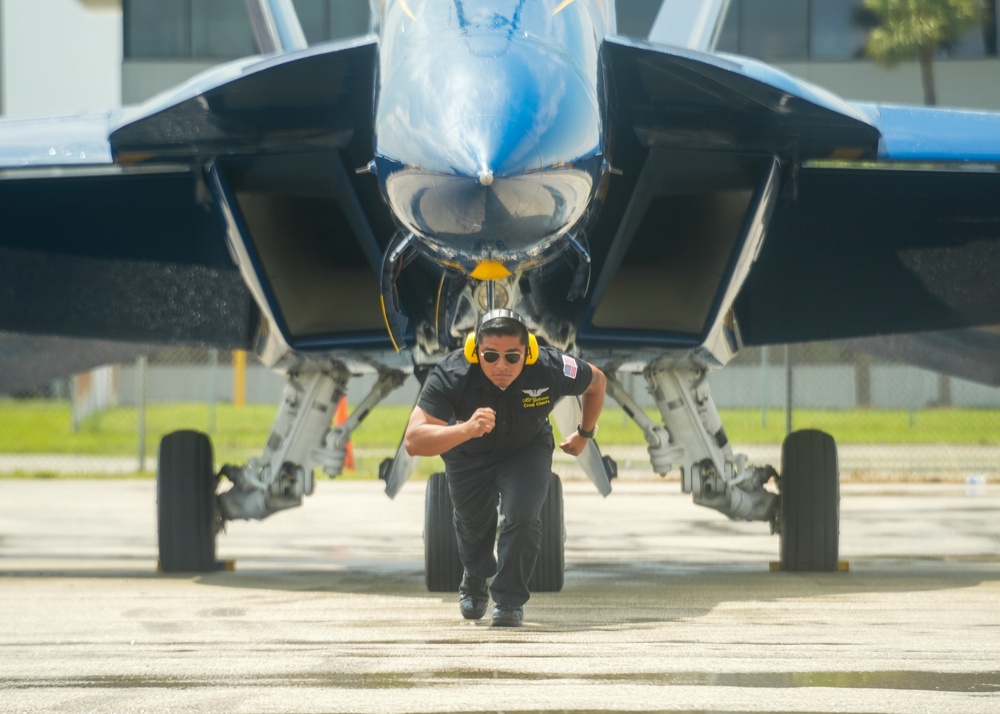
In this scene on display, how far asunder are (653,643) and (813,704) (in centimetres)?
127

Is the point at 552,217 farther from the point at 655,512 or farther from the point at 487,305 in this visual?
the point at 655,512

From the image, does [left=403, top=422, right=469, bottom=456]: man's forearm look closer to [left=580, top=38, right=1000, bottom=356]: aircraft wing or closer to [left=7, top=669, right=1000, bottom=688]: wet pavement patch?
[left=7, top=669, right=1000, bottom=688]: wet pavement patch

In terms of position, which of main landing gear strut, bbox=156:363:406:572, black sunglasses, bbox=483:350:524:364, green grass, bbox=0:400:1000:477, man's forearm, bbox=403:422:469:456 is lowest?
green grass, bbox=0:400:1000:477

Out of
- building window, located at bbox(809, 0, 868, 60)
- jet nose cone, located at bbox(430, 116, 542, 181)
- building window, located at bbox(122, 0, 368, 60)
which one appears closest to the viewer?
jet nose cone, located at bbox(430, 116, 542, 181)

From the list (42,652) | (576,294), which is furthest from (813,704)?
(42,652)

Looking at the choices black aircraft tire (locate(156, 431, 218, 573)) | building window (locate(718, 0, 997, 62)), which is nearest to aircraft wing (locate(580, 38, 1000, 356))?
black aircraft tire (locate(156, 431, 218, 573))

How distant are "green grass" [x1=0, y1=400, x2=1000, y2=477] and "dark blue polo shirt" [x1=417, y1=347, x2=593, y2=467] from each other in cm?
1191

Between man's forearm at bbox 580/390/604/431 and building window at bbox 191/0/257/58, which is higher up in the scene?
building window at bbox 191/0/257/58

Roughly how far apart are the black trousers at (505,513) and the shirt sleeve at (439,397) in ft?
0.95

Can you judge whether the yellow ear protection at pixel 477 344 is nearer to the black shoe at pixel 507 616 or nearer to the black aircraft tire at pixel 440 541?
the black shoe at pixel 507 616

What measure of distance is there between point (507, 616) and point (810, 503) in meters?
3.04

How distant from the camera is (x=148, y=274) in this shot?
27.2 feet

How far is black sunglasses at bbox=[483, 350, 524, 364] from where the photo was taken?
584cm

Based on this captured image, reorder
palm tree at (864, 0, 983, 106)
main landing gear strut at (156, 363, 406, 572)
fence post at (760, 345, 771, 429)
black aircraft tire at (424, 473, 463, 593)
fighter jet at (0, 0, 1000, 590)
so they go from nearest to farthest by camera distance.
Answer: fighter jet at (0, 0, 1000, 590) < black aircraft tire at (424, 473, 463, 593) < main landing gear strut at (156, 363, 406, 572) < fence post at (760, 345, 771, 429) < palm tree at (864, 0, 983, 106)
